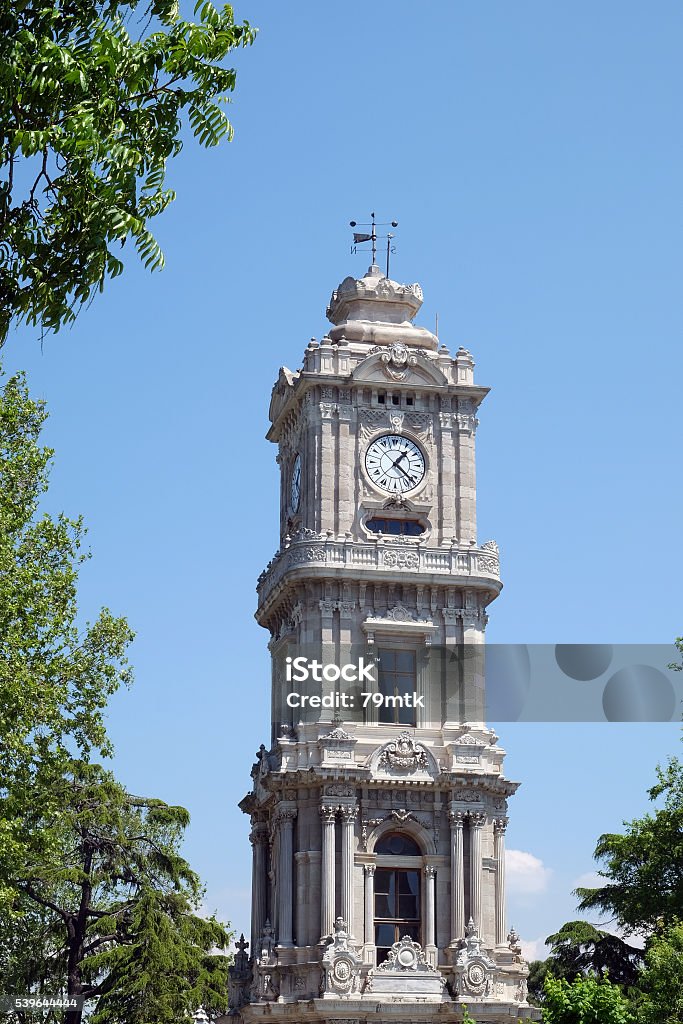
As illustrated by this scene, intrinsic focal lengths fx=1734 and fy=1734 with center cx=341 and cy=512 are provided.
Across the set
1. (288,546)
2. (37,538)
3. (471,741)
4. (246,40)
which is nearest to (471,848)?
(471,741)

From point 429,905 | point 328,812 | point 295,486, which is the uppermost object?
point 295,486

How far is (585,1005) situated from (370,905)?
20954mm

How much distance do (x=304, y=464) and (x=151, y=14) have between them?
42.3m

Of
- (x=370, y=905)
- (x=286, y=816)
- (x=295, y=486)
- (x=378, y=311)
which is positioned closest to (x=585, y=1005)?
(x=370, y=905)

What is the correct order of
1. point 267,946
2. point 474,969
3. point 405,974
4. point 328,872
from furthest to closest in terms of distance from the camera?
point 267,946 < point 328,872 < point 474,969 < point 405,974

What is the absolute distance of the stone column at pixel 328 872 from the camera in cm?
5916

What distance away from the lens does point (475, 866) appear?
6116 centimetres

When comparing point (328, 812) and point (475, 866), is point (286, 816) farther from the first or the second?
point (475, 866)

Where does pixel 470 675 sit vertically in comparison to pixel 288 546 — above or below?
below

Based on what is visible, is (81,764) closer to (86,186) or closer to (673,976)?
(673,976)

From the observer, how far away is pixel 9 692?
4297 cm

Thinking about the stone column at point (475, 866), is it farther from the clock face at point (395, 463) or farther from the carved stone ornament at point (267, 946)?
the clock face at point (395, 463)

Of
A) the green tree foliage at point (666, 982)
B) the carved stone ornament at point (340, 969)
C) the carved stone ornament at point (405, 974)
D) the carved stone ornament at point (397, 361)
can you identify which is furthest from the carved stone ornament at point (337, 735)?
the green tree foliage at point (666, 982)

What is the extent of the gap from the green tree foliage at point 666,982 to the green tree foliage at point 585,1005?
200 inches
